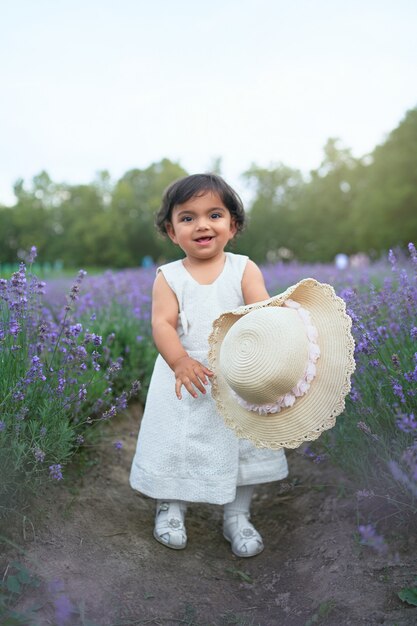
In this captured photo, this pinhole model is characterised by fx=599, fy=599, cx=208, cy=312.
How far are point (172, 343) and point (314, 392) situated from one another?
663 mm

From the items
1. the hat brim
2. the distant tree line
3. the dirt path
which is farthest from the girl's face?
the distant tree line

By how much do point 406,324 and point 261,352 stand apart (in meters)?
0.87

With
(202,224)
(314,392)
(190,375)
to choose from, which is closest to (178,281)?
(202,224)

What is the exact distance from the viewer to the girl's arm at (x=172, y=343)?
235 centimetres

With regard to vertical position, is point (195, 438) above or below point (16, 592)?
above

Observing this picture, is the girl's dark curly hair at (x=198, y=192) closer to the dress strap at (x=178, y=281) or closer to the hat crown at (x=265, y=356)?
the dress strap at (x=178, y=281)

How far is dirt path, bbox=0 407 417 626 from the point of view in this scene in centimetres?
204

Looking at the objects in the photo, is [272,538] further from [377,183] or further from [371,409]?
[377,183]

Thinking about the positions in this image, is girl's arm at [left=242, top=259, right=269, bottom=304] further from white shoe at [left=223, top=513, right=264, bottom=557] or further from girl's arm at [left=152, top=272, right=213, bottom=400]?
white shoe at [left=223, top=513, right=264, bottom=557]

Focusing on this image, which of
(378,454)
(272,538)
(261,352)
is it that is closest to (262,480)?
(272,538)

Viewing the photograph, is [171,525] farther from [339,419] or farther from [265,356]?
[265,356]

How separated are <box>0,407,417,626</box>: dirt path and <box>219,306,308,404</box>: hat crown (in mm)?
585

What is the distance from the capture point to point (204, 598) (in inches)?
90.1

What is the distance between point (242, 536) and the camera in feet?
8.68
